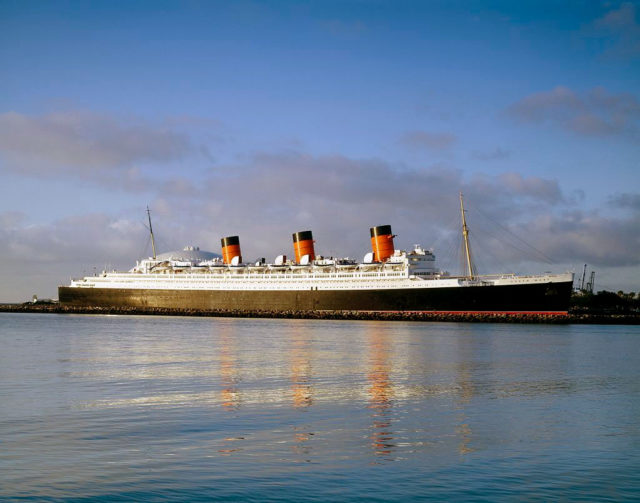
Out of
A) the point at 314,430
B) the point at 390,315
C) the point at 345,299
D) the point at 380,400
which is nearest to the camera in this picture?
the point at 314,430

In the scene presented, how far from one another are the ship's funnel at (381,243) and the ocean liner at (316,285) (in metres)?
0.11

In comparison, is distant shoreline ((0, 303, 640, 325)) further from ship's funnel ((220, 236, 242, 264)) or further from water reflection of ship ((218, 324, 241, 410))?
water reflection of ship ((218, 324, 241, 410))

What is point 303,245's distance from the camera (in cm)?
8494

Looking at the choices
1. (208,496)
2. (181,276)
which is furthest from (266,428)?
(181,276)

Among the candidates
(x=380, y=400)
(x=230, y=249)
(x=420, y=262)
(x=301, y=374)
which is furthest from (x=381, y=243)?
(x=380, y=400)

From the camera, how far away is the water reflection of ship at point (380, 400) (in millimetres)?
12657

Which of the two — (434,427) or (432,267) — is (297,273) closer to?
(432,267)

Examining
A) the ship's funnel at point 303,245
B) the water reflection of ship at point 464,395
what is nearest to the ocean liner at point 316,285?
the ship's funnel at point 303,245

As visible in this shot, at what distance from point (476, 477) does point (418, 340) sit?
31.1 meters

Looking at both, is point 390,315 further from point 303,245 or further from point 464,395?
point 464,395

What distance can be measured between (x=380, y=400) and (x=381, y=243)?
200ft

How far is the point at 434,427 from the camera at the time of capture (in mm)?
14312

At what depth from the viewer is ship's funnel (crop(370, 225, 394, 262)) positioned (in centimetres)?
7756

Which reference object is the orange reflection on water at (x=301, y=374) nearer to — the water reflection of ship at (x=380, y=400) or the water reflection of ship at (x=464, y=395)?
the water reflection of ship at (x=380, y=400)
